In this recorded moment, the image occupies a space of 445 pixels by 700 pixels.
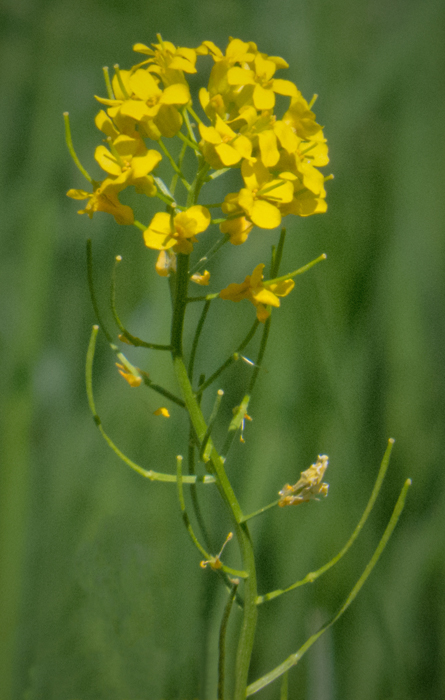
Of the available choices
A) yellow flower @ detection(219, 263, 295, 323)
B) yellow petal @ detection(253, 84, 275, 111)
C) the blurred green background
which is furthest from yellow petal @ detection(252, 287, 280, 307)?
the blurred green background

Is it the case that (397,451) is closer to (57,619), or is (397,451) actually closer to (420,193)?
(420,193)

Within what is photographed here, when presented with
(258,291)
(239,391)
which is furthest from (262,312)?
(239,391)

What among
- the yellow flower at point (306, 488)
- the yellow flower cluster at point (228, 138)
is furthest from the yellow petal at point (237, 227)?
the yellow flower at point (306, 488)

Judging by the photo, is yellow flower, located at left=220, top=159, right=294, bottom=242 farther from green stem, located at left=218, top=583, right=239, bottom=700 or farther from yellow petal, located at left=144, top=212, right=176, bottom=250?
green stem, located at left=218, top=583, right=239, bottom=700

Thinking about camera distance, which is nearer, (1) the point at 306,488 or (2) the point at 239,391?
(1) the point at 306,488

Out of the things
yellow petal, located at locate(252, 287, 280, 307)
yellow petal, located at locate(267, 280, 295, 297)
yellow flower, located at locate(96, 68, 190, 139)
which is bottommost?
yellow petal, located at locate(252, 287, 280, 307)

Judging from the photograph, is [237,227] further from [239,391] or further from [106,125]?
[239,391]

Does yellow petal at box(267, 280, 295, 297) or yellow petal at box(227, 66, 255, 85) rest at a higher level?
yellow petal at box(227, 66, 255, 85)
